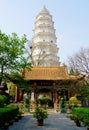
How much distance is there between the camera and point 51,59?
47.1 meters

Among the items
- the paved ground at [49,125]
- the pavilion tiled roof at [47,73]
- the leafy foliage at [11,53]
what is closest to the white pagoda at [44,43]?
the pavilion tiled roof at [47,73]

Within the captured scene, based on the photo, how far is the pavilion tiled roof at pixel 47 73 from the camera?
29156mm

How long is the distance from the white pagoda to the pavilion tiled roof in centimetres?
1258

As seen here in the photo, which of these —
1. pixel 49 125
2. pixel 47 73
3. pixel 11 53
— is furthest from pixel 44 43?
pixel 49 125

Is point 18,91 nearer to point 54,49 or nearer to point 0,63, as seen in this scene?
point 0,63

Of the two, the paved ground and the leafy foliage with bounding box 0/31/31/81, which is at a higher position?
the leafy foliage with bounding box 0/31/31/81

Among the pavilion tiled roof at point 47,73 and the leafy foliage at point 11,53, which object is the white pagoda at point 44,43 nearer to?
the pavilion tiled roof at point 47,73

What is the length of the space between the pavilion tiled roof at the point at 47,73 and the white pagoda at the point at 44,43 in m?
12.6

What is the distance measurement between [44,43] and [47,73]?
59.8 ft

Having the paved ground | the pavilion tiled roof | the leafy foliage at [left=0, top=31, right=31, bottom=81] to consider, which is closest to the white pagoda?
the pavilion tiled roof

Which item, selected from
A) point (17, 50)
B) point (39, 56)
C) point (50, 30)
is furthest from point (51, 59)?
point (17, 50)

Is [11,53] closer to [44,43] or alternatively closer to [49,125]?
[49,125]

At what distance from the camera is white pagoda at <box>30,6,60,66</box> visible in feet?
153

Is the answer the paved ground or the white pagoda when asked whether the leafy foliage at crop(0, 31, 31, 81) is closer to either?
the paved ground
